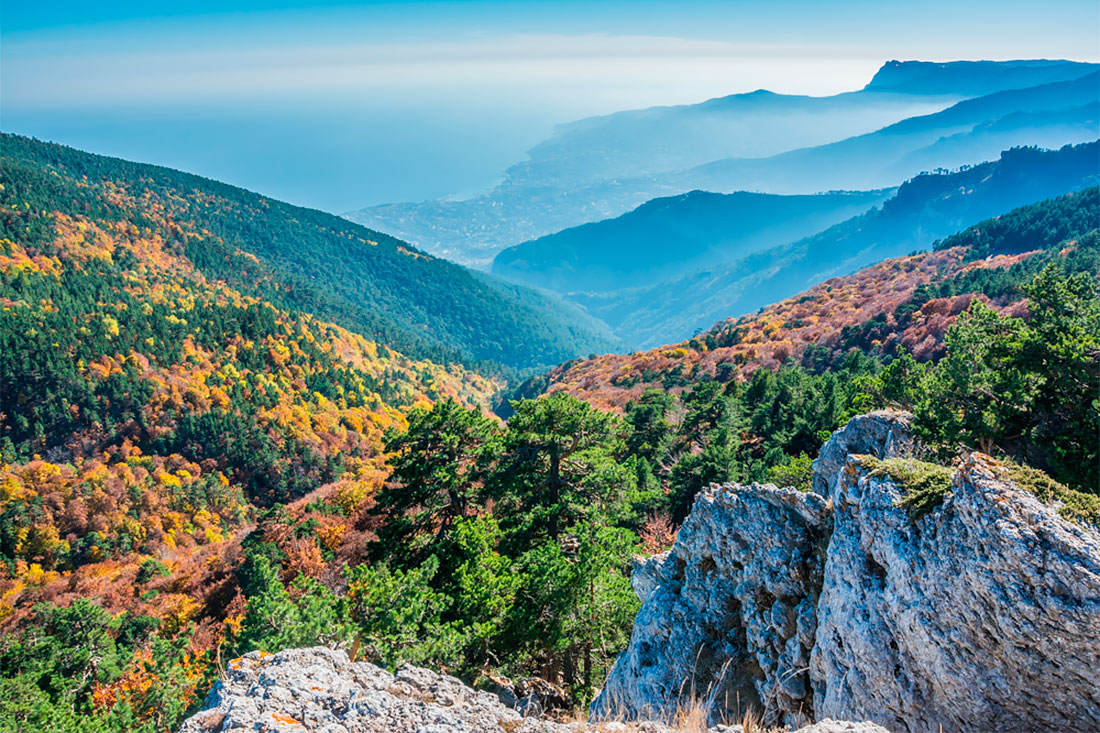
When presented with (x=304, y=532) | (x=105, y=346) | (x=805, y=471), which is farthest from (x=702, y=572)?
(x=105, y=346)

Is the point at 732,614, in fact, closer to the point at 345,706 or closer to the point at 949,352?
the point at 345,706

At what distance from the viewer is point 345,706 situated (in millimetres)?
6750

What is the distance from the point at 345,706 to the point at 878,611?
740 cm

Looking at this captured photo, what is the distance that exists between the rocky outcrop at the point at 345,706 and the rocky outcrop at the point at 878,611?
1.58 m

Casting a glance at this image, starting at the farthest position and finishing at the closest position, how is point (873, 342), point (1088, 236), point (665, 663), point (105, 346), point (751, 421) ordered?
point (105, 346) < point (1088, 236) < point (873, 342) < point (751, 421) < point (665, 663)

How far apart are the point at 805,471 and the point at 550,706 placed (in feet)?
44.1

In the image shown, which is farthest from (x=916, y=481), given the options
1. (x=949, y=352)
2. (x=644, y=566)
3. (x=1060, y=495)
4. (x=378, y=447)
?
(x=378, y=447)

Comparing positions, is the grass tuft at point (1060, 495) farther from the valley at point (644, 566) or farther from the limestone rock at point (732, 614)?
the limestone rock at point (732, 614)

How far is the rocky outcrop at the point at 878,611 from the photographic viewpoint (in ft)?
21.2

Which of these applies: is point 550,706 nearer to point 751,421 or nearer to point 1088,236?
point 751,421

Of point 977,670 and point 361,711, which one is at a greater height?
point 361,711

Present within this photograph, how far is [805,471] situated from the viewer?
21.7 meters

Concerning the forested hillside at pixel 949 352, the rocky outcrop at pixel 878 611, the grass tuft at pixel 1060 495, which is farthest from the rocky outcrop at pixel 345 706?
the forested hillside at pixel 949 352

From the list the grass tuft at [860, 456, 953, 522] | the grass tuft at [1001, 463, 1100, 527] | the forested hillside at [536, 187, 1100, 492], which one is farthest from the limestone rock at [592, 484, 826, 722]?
the forested hillside at [536, 187, 1100, 492]
